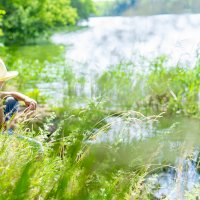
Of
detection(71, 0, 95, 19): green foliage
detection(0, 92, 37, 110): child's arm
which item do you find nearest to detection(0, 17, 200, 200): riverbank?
detection(0, 92, 37, 110): child's arm

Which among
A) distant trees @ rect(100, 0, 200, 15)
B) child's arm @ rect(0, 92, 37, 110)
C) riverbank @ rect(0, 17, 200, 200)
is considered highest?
child's arm @ rect(0, 92, 37, 110)

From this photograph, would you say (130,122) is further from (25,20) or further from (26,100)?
(25,20)

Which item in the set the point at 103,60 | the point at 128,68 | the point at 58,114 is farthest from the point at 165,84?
the point at 103,60

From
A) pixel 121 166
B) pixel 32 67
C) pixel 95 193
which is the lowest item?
pixel 32 67

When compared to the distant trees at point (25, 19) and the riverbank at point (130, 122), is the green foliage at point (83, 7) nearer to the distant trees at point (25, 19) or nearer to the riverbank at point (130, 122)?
the distant trees at point (25, 19)

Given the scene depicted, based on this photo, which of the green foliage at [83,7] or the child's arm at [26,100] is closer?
the child's arm at [26,100]

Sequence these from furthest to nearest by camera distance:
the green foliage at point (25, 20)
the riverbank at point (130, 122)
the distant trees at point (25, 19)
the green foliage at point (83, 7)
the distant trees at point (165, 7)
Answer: the green foliage at point (83, 7)
the green foliage at point (25, 20)
the distant trees at point (25, 19)
the distant trees at point (165, 7)
the riverbank at point (130, 122)

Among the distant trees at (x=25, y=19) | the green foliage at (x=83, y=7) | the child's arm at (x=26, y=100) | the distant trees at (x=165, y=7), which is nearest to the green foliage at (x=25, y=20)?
the distant trees at (x=25, y=19)

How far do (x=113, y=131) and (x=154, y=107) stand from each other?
10.5 ft

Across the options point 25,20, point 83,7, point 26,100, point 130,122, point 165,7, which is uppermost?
point 26,100

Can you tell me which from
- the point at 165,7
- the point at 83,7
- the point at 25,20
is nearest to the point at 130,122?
the point at 165,7

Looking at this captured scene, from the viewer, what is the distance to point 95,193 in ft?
7.93

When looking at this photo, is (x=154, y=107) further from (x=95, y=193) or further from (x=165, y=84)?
(x=95, y=193)

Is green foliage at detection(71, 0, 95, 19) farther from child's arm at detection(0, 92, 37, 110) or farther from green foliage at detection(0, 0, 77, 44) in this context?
child's arm at detection(0, 92, 37, 110)
